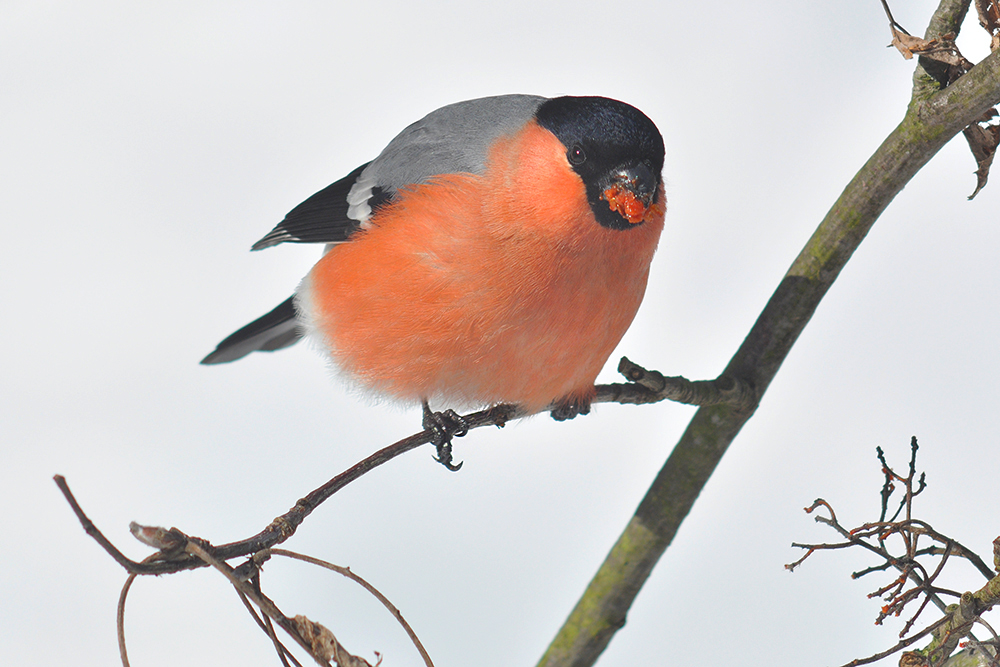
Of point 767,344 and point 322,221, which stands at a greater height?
point 767,344

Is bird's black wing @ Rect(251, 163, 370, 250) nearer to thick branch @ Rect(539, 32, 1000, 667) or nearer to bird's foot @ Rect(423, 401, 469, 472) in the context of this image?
bird's foot @ Rect(423, 401, 469, 472)

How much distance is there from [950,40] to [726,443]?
2.65ft

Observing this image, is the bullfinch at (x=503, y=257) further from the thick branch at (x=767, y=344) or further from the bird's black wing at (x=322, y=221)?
the thick branch at (x=767, y=344)

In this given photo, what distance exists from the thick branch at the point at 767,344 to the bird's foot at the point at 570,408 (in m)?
0.25

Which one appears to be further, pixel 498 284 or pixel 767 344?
pixel 767 344

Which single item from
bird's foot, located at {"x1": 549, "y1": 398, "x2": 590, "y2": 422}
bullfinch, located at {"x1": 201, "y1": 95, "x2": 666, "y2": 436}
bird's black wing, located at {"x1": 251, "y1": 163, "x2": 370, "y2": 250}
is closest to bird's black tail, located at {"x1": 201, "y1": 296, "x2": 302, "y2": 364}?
bird's black wing, located at {"x1": 251, "y1": 163, "x2": 370, "y2": 250}

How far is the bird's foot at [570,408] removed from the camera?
1.68m

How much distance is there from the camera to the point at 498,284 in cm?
141

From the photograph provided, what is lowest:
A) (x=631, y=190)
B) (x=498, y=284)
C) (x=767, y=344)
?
(x=498, y=284)

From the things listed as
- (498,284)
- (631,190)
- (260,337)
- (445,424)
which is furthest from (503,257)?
(260,337)

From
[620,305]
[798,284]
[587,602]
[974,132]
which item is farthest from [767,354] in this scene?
[587,602]

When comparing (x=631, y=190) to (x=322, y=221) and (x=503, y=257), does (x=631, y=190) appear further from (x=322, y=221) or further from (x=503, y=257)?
(x=322, y=221)

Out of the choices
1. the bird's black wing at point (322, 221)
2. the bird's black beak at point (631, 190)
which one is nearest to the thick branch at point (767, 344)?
the bird's black beak at point (631, 190)

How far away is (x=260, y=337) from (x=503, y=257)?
811 mm
